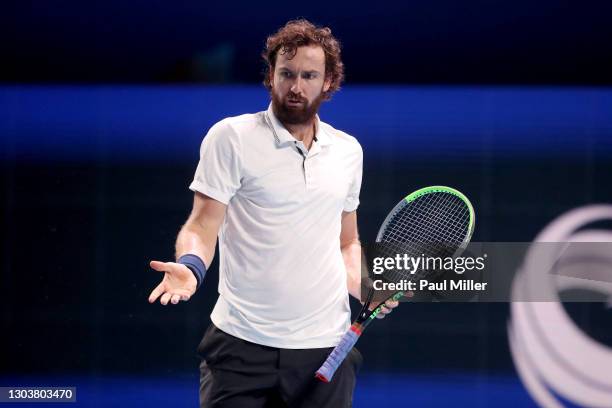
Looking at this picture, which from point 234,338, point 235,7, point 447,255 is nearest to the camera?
point 234,338

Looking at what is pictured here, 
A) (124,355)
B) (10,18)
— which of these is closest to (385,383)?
(124,355)

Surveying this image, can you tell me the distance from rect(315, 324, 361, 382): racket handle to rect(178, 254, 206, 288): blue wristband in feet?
1.34

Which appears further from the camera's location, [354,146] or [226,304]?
[354,146]

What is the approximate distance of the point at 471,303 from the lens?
4262 mm

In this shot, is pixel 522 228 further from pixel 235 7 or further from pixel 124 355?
pixel 124 355

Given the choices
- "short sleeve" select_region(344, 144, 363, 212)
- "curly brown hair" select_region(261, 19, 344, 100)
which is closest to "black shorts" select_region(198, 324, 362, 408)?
"short sleeve" select_region(344, 144, 363, 212)

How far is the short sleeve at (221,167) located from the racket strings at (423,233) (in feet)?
2.02

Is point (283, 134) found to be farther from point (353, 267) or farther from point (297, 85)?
point (353, 267)

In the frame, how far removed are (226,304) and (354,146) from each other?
62 centimetres

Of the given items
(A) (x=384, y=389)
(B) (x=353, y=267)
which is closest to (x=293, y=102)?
(B) (x=353, y=267)

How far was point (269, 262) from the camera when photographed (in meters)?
2.48

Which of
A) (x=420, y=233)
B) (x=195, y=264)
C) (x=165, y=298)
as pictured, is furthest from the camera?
(x=420, y=233)

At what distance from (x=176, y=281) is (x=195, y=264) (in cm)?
9

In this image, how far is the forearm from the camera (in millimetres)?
2756
